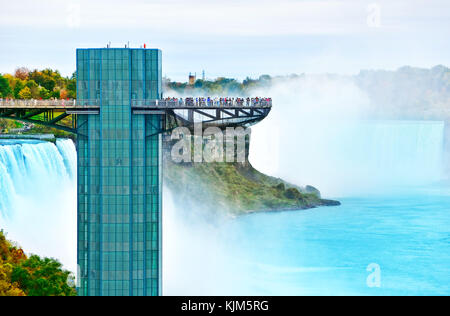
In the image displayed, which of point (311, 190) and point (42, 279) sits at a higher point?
point (311, 190)

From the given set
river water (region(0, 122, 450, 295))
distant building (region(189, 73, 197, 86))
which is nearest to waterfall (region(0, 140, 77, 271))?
river water (region(0, 122, 450, 295))

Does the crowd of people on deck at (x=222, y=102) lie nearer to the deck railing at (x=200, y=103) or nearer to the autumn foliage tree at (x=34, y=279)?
the deck railing at (x=200, y=103)

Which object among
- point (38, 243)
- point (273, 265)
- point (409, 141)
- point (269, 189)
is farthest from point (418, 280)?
point (409, 141)

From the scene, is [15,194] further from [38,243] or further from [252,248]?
[252,248]

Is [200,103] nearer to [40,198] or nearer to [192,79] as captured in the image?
[40,198]

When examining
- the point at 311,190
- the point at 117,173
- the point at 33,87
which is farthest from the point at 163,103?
the point at 311,190
